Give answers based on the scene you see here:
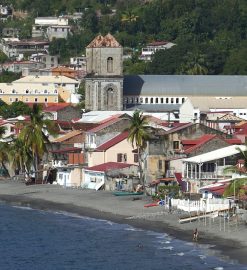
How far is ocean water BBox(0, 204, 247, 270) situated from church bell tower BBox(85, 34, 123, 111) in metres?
73.3

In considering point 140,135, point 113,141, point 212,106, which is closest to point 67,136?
point 113,141

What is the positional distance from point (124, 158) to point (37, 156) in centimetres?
949

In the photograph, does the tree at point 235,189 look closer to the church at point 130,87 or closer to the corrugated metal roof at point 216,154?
the corrugated metal roof at point 216,154

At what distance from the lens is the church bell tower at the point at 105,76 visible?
18038cm

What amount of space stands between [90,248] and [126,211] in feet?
41.8

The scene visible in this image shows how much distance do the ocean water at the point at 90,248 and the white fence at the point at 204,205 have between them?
154 inches

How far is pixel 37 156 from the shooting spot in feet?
432

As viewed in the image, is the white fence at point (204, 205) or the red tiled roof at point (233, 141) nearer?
the white fence at point (204, 205)

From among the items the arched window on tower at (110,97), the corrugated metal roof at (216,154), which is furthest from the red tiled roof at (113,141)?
the arched window on tower at (110,97)

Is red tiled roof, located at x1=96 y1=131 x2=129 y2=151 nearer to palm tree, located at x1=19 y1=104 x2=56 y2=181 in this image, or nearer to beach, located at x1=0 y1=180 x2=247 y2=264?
beach, located at x1=0 y1=180 x2=247 y2=264

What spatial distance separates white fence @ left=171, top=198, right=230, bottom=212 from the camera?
98188 millimetres

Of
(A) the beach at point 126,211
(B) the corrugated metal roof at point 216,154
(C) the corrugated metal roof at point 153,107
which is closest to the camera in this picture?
(A) the beach at point 126,211

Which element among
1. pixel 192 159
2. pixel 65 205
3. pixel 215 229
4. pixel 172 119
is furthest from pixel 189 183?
pixel 172 119

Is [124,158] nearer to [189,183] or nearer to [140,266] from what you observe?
[189,183]
